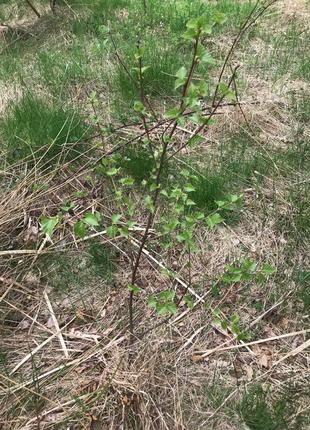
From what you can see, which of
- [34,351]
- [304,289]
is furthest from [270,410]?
[34,351]

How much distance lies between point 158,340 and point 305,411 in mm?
700

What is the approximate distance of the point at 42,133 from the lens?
9.77ft

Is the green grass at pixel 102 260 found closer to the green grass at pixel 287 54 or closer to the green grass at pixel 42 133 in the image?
the green grass at pixel 42 133

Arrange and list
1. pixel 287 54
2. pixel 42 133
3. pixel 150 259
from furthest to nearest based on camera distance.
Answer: pixel 287 54 < pixel 42 133 < pixel 150 259

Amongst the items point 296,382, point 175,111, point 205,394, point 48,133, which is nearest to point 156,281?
point 205,394

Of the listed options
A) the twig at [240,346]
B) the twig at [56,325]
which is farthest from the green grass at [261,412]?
the twig at [56,325]

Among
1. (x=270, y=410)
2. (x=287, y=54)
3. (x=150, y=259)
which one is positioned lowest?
(x=270, y=410)

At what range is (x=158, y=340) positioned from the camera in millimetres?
2135

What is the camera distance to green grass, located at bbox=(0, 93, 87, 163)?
9.61 ft

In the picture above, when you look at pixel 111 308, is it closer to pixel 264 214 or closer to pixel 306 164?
pixel 264 214

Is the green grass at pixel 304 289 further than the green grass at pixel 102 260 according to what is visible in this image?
No

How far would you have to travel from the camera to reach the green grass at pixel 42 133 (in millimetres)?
2930

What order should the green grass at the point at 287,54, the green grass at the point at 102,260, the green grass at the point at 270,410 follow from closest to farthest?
the green grass at the point at 270,410 → the green grass at the point at 102,260 → the green grass at the point at 287,54

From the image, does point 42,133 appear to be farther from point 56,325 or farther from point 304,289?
point 304,289
